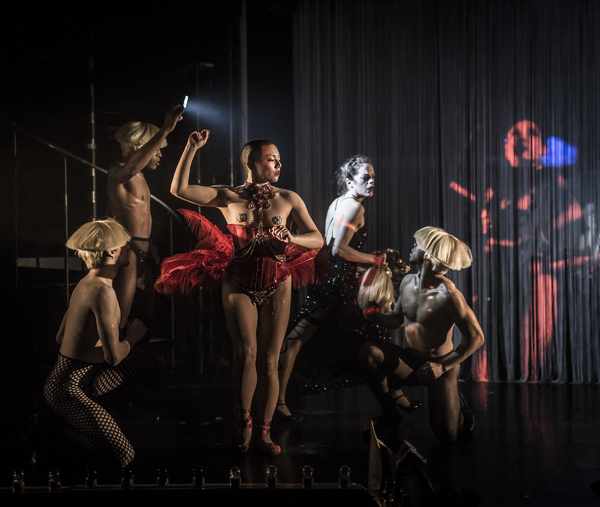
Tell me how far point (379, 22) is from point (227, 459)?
364cm

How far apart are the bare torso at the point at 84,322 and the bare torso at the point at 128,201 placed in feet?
2.41

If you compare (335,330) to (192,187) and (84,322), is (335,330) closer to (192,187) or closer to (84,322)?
(192,187)

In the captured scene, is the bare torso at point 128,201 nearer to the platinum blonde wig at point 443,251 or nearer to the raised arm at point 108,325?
the raised arm at point 108,325

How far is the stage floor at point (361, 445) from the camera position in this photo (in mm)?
2564

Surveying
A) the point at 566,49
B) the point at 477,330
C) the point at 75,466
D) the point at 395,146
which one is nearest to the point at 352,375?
the point at 477,330

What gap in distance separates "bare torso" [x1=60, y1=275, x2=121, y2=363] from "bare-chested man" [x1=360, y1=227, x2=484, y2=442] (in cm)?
140

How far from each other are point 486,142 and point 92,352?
350 centimetres

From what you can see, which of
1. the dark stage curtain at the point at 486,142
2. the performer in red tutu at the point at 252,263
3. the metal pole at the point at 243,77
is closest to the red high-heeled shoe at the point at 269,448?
the performer in red tutu at the point at 252,263

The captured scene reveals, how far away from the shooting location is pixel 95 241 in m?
2.84

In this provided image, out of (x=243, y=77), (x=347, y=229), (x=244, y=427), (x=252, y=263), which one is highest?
(x=243, y=77)

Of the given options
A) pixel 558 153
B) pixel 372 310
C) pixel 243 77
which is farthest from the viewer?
pixel 558 153

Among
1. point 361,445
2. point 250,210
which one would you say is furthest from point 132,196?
point 361,445

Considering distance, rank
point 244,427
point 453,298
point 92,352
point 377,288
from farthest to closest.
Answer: point 377,288, point 453,298, point 244,427, point 92,352

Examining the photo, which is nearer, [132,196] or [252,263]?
[252,263]
